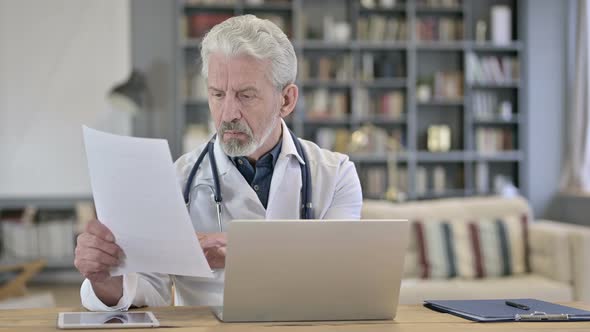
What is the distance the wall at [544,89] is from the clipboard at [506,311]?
6.29 metres

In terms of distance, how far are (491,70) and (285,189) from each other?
6.13m

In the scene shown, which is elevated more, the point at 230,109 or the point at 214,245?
the point at 230,109

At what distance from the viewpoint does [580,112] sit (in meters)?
7.71

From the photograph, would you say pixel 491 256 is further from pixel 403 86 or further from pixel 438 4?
pixel 438 4

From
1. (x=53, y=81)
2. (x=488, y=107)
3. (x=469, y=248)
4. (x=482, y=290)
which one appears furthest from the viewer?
(x=488, y=107)

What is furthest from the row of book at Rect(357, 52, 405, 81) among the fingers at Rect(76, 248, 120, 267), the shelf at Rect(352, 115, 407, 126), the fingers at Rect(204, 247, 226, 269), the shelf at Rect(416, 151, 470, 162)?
the fingers at Rect(76, 248, 120, 267)

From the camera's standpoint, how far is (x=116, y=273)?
6.02 feet

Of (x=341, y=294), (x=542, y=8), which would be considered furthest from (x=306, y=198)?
(x=542, y=8)

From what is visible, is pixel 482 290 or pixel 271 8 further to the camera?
pixel 271 8

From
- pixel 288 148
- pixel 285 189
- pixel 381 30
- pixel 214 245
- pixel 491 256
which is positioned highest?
pixel 381 30

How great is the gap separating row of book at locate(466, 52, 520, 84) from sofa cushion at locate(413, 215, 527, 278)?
2.94m

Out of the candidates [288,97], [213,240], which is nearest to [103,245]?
[213,240]

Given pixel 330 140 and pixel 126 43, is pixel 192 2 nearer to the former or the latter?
pixel 126 43

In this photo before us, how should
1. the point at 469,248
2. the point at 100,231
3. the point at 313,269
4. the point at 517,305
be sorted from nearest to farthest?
1. the point at 313,269
2. the point at 100,231
3. the point at 517,305
4. the point at 469,248
